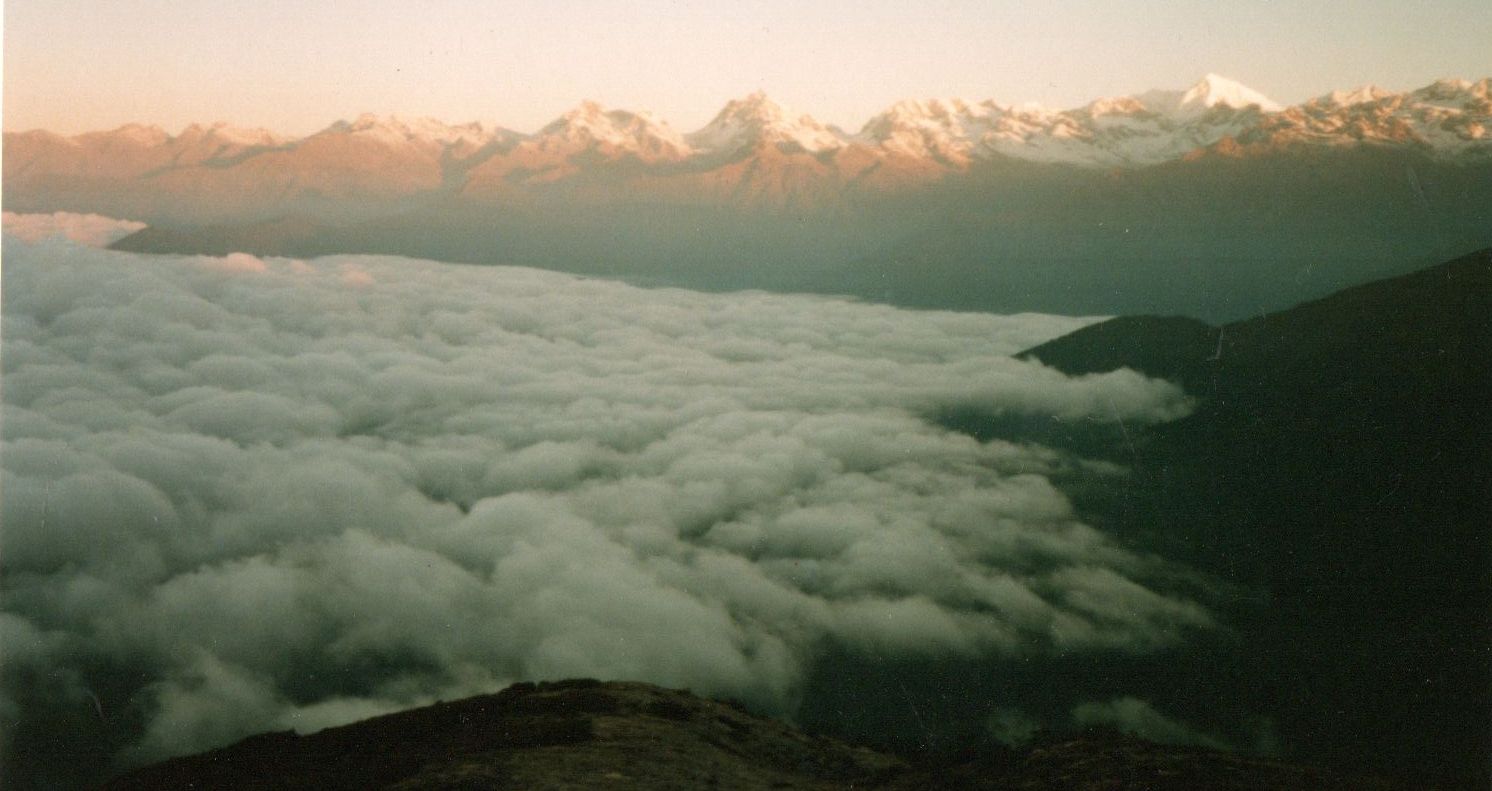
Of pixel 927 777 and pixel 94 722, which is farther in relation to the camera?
pixel 94 722

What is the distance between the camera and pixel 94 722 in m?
178

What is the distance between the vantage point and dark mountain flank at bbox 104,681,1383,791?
110ft

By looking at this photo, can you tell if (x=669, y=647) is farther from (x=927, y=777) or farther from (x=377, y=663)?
(x=927, y=777)

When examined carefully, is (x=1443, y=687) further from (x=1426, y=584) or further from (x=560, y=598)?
(x=560, y=598)

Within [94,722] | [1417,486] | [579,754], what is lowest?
[94,722]

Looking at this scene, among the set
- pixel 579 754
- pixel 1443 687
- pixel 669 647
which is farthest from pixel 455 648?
pixel 1443 687

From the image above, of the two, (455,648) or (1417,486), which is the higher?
(1417,486)

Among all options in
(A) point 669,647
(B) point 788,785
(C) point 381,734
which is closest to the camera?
(B) point 788,785

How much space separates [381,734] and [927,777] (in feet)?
92.9

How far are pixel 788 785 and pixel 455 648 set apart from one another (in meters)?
160

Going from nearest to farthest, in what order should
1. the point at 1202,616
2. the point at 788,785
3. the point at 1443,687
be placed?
1. the point at 788,785
2. the point at 1443,687
3. the point at 1202,616

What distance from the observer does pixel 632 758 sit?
119 feet

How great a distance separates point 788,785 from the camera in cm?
3744

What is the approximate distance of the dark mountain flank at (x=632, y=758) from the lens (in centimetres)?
3344
